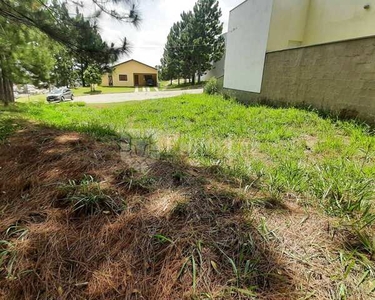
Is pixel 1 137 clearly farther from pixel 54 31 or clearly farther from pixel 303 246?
pixel 303 246

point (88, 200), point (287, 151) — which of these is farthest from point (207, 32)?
point (88, 200)

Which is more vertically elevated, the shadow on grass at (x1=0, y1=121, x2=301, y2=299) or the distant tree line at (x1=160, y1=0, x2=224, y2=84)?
the distant tree line at (x1=160, y1=0, x2=224, y2=84)

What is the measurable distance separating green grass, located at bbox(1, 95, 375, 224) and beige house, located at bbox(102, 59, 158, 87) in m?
27.2

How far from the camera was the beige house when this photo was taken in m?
30.4

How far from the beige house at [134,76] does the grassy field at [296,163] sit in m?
27.7

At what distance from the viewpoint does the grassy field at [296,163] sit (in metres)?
1.39

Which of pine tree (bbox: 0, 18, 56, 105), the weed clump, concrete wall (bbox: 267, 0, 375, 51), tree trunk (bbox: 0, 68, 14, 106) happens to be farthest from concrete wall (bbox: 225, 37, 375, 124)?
tree trunk (bbox: 0, 68, 14, 106)

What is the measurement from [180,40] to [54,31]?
23.8 m

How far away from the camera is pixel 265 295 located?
1.13 meters

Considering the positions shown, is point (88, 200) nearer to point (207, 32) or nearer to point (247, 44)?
point (247, 44)

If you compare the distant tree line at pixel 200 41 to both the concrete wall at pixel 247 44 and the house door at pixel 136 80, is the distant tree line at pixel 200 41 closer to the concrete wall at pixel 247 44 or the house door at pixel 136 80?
the house door at pixel 136 80

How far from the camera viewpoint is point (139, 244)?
1.41 metres

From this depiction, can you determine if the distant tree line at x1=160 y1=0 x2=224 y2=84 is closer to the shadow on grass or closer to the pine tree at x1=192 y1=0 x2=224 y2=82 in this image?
the pine tree at x1=192 y1=0 x2=224 y2=82

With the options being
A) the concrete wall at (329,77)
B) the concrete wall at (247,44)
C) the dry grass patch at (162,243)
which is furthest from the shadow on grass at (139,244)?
the concrete wall at (247,44)
